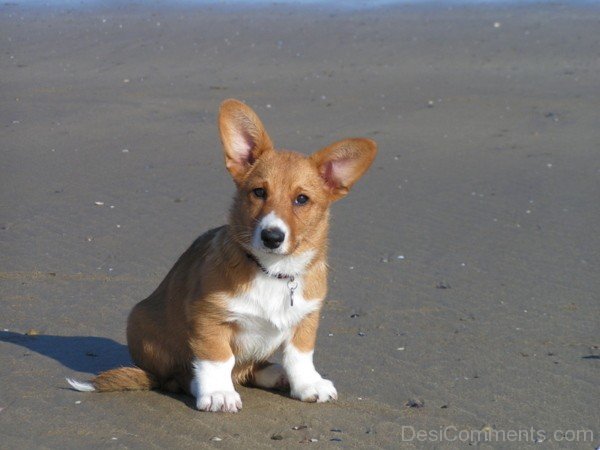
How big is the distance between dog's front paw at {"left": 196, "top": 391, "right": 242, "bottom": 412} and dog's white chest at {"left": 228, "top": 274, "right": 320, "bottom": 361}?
22 cm

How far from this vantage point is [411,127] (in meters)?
10.4

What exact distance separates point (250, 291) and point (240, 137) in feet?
2.37

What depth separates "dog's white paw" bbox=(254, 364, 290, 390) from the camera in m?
4.89

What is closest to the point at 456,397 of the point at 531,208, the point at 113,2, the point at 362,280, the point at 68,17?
the point at 362,280

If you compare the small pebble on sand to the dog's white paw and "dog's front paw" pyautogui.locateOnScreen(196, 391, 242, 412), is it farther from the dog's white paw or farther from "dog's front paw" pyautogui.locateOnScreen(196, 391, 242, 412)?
"dog's front paw" pyautogui.locateOnScreen(196, 391, 242, 412)

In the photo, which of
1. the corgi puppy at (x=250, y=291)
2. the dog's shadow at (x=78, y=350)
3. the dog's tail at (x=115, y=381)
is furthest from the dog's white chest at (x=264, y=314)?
the dog's shadow at (x=78, y=350)

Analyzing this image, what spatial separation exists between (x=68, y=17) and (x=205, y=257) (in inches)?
460

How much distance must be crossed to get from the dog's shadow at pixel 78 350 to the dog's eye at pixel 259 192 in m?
1.20

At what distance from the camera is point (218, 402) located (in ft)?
14.6

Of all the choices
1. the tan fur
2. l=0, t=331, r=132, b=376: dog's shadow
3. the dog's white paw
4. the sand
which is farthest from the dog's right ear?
l=0, t=331, r=132, b=376: dog's shadow

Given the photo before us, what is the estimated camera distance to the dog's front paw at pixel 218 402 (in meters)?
4.45

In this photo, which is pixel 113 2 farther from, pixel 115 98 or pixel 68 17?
pixel 115 98

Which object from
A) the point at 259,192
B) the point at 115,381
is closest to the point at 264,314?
the point at 259,192

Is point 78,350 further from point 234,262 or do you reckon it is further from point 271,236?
point 271,236
